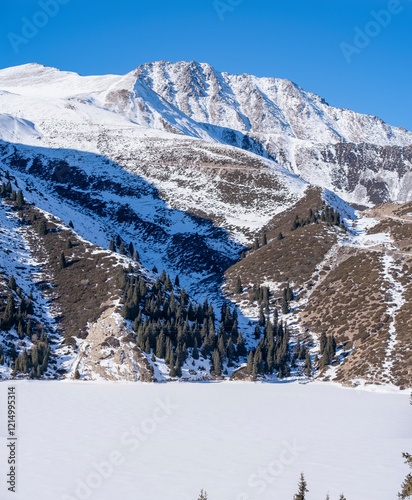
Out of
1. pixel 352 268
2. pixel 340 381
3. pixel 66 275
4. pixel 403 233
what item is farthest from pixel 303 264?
pixel 66 275

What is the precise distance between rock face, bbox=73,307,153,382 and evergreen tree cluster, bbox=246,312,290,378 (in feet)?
46.6

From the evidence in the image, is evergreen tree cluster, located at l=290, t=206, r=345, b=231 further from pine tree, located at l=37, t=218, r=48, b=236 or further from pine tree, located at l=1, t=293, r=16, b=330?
pine tree, located at l=1, t=293, r=16, b=330

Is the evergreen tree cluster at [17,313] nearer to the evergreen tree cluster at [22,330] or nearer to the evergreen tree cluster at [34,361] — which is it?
the evergreen tree cluster at [22,330]

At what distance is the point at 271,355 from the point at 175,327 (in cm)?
1406

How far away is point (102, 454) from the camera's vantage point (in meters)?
28.7

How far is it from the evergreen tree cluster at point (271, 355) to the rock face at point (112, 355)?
46.6 feet

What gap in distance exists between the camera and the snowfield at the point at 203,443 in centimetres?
2369

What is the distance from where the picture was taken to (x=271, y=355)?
66.9m

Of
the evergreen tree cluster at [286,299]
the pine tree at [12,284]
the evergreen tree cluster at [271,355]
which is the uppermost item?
the evergreen tree cluster at [286,299]

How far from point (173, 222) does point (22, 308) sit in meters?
69.1

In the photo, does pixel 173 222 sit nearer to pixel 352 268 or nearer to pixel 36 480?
pixel 352 268

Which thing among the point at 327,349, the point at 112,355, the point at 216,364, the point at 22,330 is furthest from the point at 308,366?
the point at 22,330

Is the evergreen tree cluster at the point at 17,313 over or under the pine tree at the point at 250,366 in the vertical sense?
over

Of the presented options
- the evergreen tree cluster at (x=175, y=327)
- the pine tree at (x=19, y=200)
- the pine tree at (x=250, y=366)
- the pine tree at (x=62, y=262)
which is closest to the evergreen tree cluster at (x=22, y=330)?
the pine tree at (x=62, y=262)
